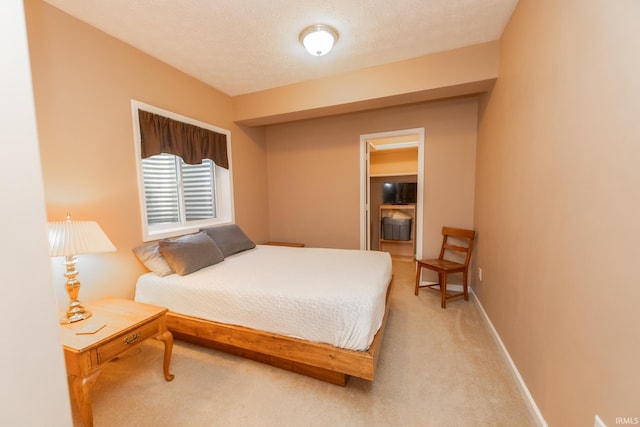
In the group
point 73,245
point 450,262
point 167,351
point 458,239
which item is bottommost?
point 167,351

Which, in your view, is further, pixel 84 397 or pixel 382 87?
pixel 382 87

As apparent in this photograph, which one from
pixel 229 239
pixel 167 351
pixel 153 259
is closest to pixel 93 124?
pixel 153 259

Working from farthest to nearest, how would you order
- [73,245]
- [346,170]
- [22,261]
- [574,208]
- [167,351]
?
[346,170]
[167,351]
[73,245]
[574,208]
[22,261]

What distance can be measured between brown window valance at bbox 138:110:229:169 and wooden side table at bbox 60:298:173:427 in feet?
4.55

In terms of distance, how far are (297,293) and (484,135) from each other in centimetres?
258

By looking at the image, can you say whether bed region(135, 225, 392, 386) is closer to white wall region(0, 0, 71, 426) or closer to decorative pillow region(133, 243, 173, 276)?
decorative pillow region(133, 243, 173, 276)

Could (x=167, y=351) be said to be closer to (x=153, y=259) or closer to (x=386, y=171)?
(x=153, y=259)

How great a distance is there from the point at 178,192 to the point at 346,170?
7.38 ft

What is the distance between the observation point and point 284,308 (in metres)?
1.66

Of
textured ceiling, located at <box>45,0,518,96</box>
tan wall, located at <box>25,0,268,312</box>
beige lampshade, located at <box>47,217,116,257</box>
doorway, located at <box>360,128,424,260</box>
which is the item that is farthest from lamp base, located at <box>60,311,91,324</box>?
doorway, located at <box>360,128,424,260</box>

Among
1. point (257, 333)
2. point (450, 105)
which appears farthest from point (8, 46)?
point (450, 105)

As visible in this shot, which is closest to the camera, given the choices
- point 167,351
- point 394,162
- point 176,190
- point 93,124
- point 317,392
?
point 317,392

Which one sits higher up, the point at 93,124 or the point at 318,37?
the point at 318,37

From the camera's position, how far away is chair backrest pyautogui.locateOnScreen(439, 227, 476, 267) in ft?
9.21
